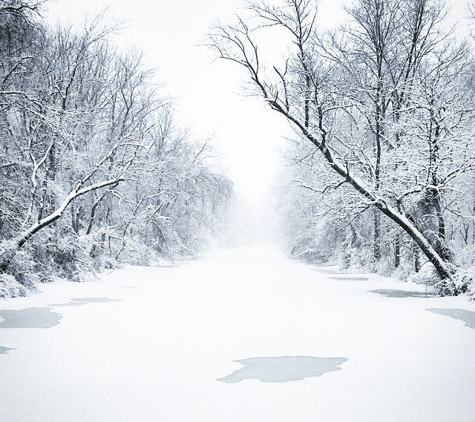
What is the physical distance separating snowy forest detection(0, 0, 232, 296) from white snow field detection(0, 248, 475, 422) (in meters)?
4.09

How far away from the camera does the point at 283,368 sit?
5.01 meters

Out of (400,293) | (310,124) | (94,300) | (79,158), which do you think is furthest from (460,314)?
(79,158)

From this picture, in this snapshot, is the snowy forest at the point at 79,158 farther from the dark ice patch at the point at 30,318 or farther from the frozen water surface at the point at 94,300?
the dark ice patch at the point at 30,318

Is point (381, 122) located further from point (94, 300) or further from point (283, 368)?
point (283, 368)

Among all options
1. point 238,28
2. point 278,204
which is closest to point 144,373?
point 238,28

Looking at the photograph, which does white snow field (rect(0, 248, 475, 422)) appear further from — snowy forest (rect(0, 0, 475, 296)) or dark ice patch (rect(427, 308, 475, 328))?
snowy forest (rect(0, 0, 475, 296))

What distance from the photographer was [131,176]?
15.0 metres

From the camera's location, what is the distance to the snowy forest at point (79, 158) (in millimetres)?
10617

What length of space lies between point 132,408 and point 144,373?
1023mm

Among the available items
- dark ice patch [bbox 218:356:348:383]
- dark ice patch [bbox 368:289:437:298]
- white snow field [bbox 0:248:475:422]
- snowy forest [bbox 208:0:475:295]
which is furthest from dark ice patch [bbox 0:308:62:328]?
dark ice patch [bbox 368:289:437:298]

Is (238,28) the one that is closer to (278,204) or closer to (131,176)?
(131,176)

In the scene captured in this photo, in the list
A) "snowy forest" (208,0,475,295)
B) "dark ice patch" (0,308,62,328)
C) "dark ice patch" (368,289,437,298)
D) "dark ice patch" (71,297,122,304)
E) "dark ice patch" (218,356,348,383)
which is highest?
"snowy forest" (208,0,475,295)

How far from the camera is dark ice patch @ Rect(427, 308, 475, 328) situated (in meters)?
7.78

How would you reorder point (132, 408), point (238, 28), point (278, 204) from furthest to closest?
point (278, 204), point (238, 28), point (132, 408)
